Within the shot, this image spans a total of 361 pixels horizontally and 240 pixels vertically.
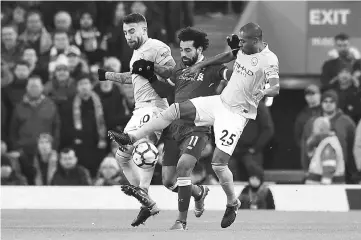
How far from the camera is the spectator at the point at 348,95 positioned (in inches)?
798

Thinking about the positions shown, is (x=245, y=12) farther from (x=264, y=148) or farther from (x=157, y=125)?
(x=157, y=125)

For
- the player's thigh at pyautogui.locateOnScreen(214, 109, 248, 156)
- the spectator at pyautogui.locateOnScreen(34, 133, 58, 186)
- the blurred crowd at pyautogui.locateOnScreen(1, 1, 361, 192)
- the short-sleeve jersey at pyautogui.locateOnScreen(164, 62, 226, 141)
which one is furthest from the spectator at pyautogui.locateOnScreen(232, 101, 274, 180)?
the player's thigh at pyautogui.locateOnScreen(214, 109, 248, 156)

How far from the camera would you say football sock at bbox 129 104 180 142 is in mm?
14227

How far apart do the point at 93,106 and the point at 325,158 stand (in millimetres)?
3843

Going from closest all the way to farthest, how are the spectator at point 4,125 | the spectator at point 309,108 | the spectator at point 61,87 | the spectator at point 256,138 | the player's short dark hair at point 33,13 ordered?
the spectator at point 256,138
the spectator at point 309,108
the spectator at point 61,87
the spectator at point 4,125
the player's short dark hair at point 33,13

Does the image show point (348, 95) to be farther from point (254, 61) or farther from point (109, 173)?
point (254, 61)

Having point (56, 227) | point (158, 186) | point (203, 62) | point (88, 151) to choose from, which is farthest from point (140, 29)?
point (88, 151)

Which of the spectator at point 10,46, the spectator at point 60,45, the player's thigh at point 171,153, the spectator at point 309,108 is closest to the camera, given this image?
the player's thigh at point 171,153

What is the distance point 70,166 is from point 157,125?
5.67 meters

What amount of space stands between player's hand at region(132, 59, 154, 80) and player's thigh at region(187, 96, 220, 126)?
765mm

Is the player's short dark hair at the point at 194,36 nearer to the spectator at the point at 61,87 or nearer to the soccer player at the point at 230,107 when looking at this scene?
the soccer player at the point at 230,107

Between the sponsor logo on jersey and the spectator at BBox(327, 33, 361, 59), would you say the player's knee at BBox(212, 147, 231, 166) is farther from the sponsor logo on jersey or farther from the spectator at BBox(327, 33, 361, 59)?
the spectator at BBox(327, 33, 361, 59)

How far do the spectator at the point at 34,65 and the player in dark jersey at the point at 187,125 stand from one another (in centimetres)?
679

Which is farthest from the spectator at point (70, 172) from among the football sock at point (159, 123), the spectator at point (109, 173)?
the football sock at point (159, 123)
